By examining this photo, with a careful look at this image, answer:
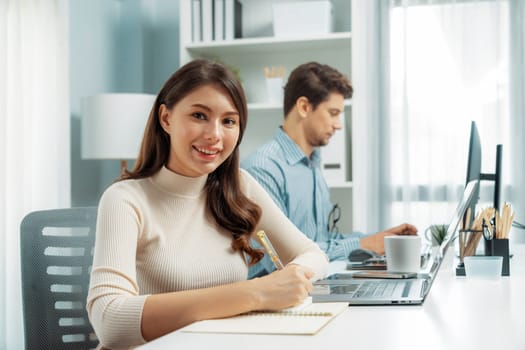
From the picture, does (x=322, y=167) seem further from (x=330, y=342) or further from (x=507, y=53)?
(x=330, y=342)

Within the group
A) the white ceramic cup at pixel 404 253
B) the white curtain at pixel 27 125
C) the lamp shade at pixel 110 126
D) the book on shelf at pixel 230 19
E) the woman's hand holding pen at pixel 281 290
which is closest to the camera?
the woman's hand holding pen at pixel 281 290

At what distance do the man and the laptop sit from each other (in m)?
0.82

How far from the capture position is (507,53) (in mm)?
3561

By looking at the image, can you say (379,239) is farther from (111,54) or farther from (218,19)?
(111,54)

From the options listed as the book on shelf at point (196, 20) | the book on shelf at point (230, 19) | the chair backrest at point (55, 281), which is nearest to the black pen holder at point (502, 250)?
the chair backrest at point (55, 281)

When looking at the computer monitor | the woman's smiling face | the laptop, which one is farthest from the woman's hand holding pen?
the computer monitor

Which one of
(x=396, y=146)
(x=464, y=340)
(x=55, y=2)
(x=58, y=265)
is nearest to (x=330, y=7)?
(x=396, y=146)

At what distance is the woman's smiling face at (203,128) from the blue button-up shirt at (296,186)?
876mm

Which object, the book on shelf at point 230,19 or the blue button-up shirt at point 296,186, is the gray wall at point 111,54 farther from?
the blue button-up shirt at point 296,186

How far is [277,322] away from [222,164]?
0.59m

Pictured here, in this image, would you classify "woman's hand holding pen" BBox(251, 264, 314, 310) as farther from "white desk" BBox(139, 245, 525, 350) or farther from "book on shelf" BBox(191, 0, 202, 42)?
"book on shelf" BBox(191, 0, 202, 42)

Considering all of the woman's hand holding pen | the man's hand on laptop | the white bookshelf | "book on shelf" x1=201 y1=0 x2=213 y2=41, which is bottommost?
the man's hand on laptop

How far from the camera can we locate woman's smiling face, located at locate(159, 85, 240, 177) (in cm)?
141

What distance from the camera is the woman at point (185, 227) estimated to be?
1.15 meters
